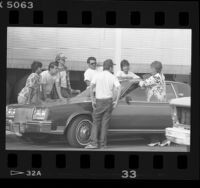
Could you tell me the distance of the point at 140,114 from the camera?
613 inches

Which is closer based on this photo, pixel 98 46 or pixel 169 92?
pixel 98 46

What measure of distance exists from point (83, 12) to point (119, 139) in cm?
173

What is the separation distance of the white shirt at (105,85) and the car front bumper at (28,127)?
30.1 inches

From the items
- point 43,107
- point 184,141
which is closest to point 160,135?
point 184,141

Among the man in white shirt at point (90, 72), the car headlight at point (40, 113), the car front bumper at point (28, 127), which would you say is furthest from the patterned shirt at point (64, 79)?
the car front bumper at point (28, 127)

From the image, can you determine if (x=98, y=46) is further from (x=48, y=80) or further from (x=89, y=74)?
(x=48, y=80)

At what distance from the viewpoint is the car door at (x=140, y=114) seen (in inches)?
612

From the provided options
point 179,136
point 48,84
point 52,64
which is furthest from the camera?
point 48,84

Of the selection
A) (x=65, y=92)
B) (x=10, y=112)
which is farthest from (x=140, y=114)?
(x=10, y=112)

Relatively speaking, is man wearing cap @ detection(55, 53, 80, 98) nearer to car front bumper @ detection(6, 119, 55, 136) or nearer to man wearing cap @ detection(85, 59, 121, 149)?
man wearing cap @ detection(85, 59, 121, 149)

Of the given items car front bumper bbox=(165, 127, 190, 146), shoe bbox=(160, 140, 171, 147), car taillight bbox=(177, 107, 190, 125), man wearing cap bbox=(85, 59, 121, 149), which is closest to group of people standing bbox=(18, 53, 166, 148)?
man wearing cap bbox=(85, 59, 121, 149)

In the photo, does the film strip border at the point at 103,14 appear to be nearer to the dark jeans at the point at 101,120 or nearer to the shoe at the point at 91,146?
the dark jeans at the point at 101,120

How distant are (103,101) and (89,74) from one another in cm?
40

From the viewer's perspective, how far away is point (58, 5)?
15539 millimetres
